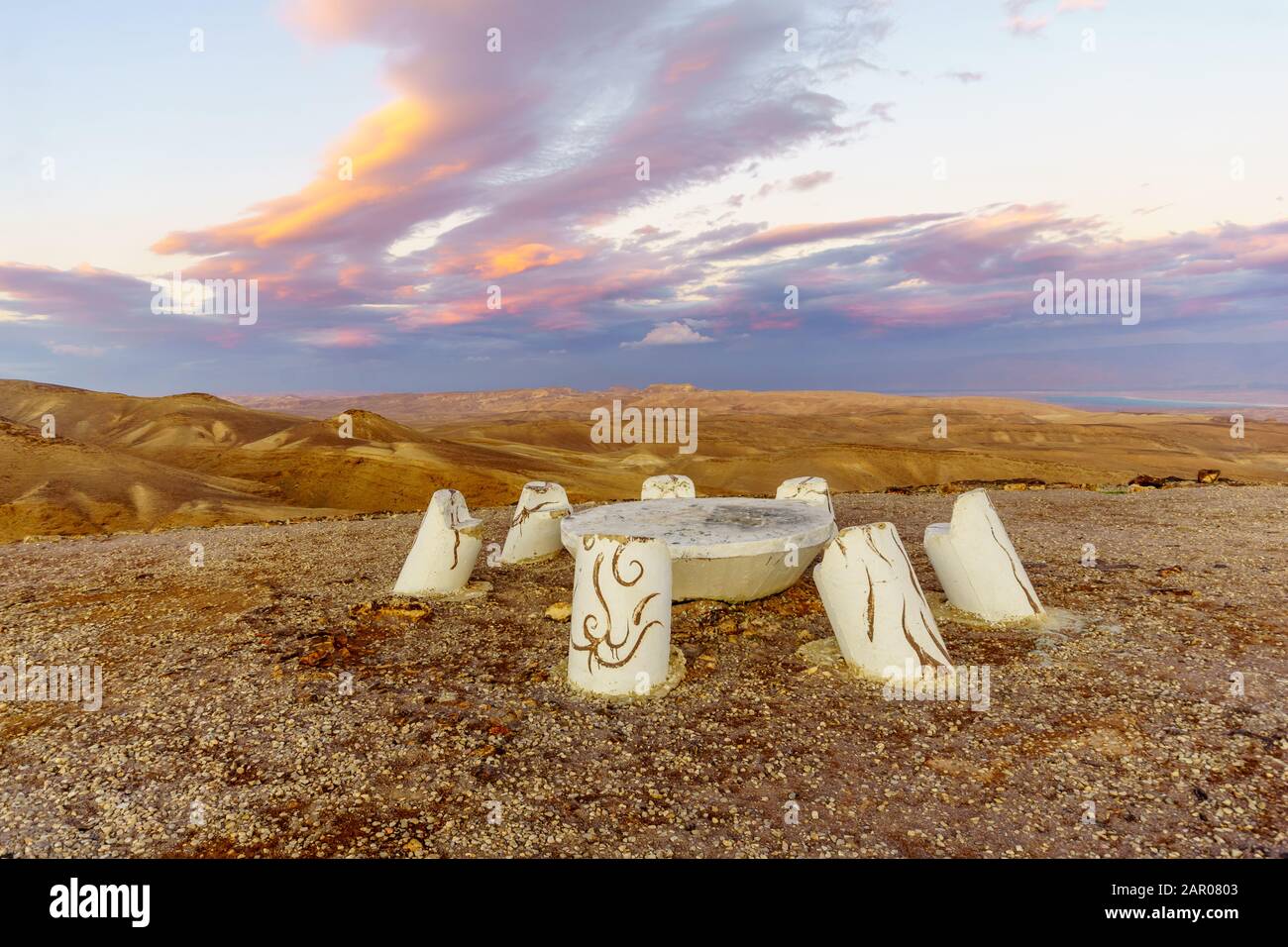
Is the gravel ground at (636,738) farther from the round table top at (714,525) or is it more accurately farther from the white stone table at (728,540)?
the round table top at (714,525)

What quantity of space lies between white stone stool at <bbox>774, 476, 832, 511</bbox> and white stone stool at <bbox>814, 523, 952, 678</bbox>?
153 inches

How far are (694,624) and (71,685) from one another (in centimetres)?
686

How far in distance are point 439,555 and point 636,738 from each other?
197 inches

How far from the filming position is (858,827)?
447 centimetres

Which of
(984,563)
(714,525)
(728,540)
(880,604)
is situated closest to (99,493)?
(714,525)

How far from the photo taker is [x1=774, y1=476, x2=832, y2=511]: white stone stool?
35.4 ft

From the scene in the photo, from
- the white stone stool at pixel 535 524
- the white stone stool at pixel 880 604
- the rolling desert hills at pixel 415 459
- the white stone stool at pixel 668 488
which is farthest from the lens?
the rolling desert hills at pixel 415 459

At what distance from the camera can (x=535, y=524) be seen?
37.9 ft

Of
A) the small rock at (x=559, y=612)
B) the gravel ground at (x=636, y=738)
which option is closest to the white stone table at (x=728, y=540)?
the gravel ground at (x=636, y=738)

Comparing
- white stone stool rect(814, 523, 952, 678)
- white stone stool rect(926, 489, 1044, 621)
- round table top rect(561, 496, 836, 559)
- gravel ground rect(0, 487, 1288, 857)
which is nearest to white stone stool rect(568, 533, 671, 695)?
gravel ground rect(0, 487, 1288, 857)

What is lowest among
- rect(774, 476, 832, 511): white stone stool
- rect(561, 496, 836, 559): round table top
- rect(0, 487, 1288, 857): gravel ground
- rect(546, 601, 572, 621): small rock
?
rect(0, 487, 1288, 857): gravel ground

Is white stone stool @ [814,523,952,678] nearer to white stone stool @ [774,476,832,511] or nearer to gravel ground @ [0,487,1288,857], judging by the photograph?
gravel ground @ [0,487,1288,857]

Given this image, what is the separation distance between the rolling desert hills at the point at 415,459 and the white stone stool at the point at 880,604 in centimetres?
1295

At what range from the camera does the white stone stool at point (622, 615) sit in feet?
21.1
